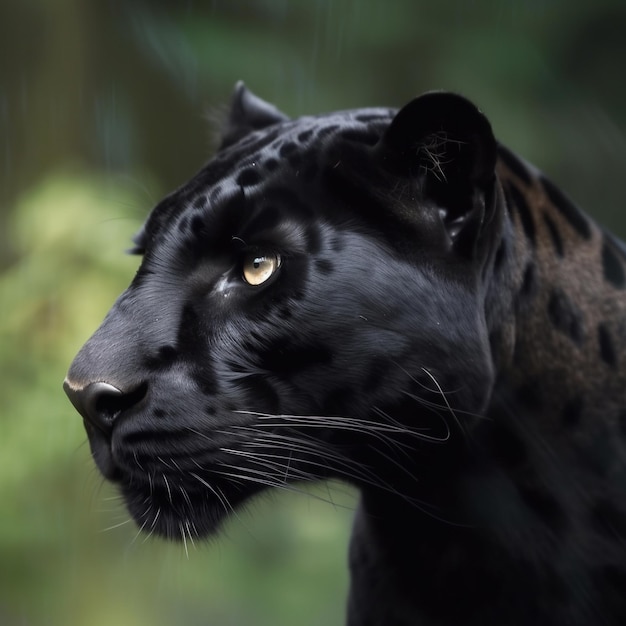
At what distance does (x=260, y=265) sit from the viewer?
201 centimetres

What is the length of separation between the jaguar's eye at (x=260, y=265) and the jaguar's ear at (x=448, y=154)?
33 centimetres

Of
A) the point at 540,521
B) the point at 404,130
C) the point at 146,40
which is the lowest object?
the point at 146,40

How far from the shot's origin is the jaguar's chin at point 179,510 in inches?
→ 79.7

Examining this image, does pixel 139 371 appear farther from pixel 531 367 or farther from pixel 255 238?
pixel 531 367

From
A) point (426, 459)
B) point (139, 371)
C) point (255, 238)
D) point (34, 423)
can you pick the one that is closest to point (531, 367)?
point (426, 459)

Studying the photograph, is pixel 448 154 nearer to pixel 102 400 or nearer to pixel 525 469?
pixel 525 469

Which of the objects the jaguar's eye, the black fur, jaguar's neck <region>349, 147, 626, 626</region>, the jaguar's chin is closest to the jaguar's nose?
the black fur

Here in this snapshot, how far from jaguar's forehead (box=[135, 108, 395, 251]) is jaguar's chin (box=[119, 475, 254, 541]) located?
0.57 meters

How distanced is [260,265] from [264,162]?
0.27 m

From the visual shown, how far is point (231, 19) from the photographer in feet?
19.1

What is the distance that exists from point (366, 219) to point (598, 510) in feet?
2.58

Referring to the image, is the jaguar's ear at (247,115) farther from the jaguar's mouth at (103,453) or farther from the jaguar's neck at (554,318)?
the jaguar's mouth at (103,453)

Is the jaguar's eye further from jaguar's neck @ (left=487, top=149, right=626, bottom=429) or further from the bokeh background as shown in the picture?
the bokeh background

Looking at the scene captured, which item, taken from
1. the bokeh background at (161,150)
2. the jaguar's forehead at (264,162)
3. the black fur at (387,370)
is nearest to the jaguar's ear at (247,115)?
the jaguar's forehead at (264,162)
